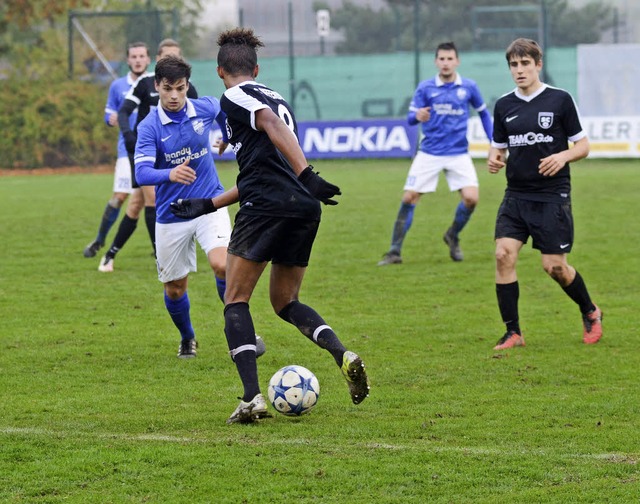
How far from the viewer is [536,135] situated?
795cm

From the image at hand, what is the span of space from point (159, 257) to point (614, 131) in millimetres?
21935

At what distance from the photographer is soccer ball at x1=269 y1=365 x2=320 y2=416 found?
5984mm

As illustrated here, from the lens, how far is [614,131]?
91.4ft

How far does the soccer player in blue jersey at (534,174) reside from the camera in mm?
7895

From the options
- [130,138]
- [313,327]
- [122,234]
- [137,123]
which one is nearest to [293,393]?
[313,327]

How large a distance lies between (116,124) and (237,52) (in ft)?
21.4

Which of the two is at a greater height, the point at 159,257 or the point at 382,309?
the point at 159,257

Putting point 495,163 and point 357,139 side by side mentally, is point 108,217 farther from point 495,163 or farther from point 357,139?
point 357,139

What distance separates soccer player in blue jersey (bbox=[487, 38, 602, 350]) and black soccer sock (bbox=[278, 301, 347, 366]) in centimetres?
214

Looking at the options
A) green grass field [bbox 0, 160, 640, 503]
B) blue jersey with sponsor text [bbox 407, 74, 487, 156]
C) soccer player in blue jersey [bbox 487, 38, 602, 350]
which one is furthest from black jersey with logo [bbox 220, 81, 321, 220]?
blue jersey with sponsor text [bbox 407, 74, 487, 156]

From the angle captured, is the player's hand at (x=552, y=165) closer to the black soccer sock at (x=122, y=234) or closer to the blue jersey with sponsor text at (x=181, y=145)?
the blue jersey with sponsor text at (x=181, y=145)

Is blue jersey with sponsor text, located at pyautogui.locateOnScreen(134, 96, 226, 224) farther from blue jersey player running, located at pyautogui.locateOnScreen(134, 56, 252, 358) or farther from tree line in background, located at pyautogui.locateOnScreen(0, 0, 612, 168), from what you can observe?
tree line in background, located at pyautogui.locateOnScreen(0, 0, 612, 168)

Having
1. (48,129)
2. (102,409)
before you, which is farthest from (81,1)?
(102,409)

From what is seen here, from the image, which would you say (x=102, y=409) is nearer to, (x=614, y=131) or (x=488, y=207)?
(x=488, y=207)
